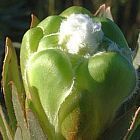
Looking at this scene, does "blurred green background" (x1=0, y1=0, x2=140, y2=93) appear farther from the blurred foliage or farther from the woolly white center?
the woolly white center

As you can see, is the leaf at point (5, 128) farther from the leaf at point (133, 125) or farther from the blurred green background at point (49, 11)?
the blurred green background at point (49, 11)

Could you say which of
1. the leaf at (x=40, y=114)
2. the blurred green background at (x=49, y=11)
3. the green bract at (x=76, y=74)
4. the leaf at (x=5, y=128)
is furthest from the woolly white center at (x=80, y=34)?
the blurred green background at (x=49, y=11)

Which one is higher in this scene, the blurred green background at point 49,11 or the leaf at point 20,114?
the leaf at point 20,114

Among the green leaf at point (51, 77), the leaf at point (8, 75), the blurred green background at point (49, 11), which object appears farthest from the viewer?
the blurred green background at point (49, 11)

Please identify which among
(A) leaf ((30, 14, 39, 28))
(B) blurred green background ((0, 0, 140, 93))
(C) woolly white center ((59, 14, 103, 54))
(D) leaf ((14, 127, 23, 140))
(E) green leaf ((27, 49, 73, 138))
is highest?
(C) woolly white center ((59, 14, 103, 54))

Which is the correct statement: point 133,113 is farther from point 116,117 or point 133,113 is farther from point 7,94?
point 7,94

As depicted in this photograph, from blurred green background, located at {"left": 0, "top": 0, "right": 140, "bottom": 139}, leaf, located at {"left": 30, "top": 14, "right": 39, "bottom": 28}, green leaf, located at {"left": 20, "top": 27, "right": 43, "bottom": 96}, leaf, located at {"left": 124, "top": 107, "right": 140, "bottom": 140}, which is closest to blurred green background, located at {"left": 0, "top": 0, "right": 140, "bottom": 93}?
blurred green background, located at {"left": 0, "top": 0, "right": 140, "bottom": 139}

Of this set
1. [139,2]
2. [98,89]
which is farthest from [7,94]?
[139,2]

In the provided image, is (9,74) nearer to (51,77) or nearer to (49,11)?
(51,77)
